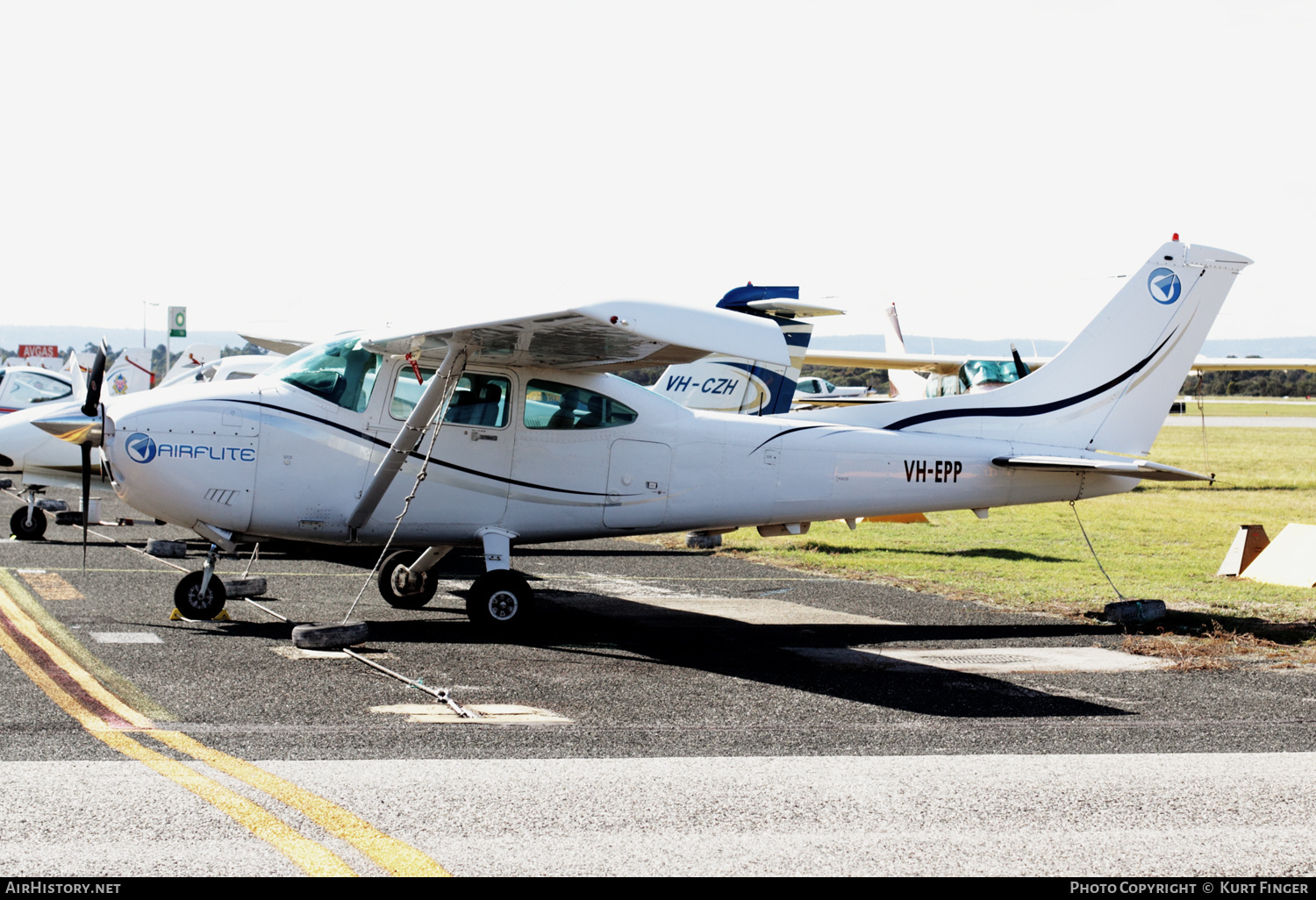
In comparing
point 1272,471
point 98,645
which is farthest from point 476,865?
point 1272,471

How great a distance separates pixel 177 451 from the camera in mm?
9922

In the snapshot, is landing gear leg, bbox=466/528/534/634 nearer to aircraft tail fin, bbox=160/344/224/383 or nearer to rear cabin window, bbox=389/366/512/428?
rear cabin window, bbox=389/366/512/428

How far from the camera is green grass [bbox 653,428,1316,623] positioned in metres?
12.5

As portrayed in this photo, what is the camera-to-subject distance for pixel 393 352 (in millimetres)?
10156

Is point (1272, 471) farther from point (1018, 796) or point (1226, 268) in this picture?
point (1018, 796)

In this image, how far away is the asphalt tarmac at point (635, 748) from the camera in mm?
4539

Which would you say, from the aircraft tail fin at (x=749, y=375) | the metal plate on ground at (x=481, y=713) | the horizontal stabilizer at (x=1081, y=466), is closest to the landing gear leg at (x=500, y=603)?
the metal plate on ground at (x=481, y=713)

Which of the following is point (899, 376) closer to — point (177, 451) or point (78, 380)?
point (78, 380)

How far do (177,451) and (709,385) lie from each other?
27.3 feet

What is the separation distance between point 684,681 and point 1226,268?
23.4ft

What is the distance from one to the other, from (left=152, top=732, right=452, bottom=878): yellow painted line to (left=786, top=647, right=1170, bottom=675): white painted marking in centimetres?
466

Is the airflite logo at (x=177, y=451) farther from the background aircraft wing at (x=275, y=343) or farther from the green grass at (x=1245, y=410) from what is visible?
the green grass at (x=1245, y=410)

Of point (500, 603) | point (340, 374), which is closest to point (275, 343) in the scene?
point (340, 374)

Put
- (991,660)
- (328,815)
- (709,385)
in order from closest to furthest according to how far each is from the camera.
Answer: (328,815)
(991,660)
(709,385)
